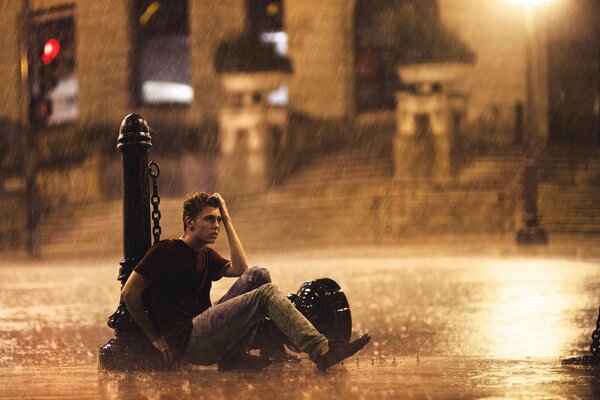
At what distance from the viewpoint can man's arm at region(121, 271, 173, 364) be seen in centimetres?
605

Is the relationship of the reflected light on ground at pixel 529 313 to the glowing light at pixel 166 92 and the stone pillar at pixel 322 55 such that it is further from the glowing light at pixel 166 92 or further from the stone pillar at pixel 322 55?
the glowing light at pixel 166 92

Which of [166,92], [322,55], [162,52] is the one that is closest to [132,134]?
[322,55]

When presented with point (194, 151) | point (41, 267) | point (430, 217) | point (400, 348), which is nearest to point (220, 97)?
point (194, 151)

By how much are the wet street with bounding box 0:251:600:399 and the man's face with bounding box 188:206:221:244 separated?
2.51 feet

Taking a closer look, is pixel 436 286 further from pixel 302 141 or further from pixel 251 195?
pixel 302 141

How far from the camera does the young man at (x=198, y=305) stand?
606 centimetres

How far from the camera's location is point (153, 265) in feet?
19.9

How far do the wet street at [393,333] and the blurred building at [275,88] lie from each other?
12252 mm

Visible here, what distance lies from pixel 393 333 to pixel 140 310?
3.45 m

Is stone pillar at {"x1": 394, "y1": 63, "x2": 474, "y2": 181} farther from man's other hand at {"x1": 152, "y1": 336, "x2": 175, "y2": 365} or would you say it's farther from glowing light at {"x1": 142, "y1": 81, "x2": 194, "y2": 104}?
man's other hand at {"x1": 152, "y1": 336, "x2": 175, "y2": 365}

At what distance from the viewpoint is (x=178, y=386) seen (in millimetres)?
5863

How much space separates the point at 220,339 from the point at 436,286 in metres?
6.93

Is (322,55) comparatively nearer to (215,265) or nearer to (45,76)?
(45,76)

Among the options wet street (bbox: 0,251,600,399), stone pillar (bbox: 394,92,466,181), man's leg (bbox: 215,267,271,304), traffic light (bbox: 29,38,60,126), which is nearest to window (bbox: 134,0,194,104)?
stone pillar (bbox: 394,92,466,181)
